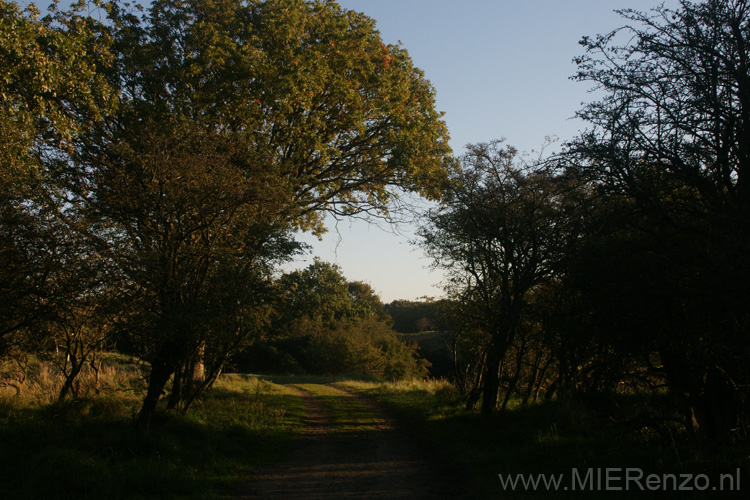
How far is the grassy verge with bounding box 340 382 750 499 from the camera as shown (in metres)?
6.17

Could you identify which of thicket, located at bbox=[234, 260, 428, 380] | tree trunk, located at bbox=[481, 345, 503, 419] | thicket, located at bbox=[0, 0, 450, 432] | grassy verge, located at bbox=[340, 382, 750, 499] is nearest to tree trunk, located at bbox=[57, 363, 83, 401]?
thicket, located at bbox=[0, 0, 450, 432]

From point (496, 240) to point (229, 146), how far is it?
6519mm

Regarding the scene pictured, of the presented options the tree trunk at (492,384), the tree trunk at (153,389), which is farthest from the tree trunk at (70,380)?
the tree trunk at (492,384)

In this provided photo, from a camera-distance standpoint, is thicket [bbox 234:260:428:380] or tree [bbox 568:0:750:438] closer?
tree [bbox 568:0:750:438]

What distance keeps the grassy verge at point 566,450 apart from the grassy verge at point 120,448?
12.3 ft

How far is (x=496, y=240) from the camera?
11.6 m

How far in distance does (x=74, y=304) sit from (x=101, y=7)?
33.9 ft

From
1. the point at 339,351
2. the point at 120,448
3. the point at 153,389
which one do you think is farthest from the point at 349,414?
the point at 339,351

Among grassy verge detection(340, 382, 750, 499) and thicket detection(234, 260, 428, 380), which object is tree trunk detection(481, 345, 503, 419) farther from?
thicket detection(234, 260, 428, 380)

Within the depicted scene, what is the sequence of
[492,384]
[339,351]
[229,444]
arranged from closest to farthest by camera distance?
[229,444]
[492,384]
[339,351]

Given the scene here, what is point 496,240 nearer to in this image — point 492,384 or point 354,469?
point 492,384

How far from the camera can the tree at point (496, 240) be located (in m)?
10.6

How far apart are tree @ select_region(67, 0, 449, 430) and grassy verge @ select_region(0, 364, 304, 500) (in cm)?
112

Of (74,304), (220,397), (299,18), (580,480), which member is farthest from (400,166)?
(580,480)
